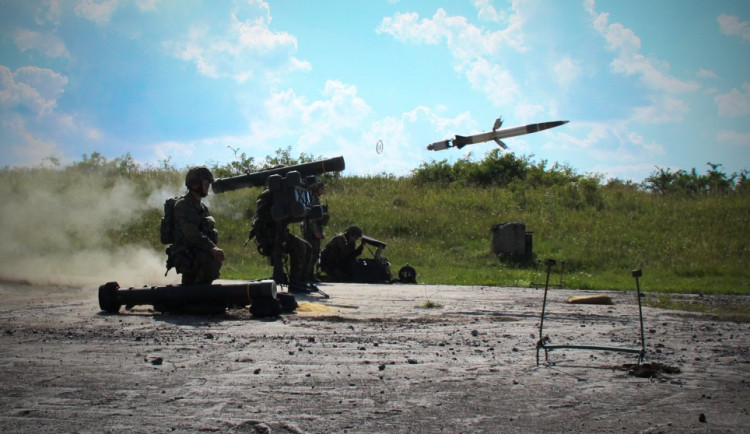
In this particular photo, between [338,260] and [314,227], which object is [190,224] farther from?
[338,260]

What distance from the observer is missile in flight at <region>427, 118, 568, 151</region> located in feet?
74.0

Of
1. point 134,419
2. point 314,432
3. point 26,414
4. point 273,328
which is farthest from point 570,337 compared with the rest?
point 26,414

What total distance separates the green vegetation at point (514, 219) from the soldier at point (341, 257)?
2385 millimetres

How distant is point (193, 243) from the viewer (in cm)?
1116

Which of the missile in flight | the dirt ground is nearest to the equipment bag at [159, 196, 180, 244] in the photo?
the dirt ground

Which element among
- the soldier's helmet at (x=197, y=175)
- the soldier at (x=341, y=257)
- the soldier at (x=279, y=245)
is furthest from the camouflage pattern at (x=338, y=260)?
the soldier's helmet at (x=197, y=175)

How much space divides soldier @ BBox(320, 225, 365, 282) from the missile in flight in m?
6.36

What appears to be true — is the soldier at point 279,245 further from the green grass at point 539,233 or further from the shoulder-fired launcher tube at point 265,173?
the green grass at point 539,233

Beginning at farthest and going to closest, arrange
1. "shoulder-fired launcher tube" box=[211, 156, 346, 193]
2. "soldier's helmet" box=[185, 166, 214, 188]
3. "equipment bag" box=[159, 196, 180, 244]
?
"shoulder-fired launcher tube" box=[211, 156, 346, 193], "equipment bag" box=[159, 196, 180, 244], "soldier's helmet" box=[185, 166, 214, 188]

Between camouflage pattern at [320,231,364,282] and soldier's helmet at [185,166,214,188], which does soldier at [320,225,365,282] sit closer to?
camouflage pattern at [320,231,364,282]

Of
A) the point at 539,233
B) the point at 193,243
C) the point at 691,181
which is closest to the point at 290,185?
the point at 193,243

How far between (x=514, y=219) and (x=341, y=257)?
14100 millimetres

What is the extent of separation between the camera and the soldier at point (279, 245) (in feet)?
47.6

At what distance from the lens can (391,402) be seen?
545 centimetres
